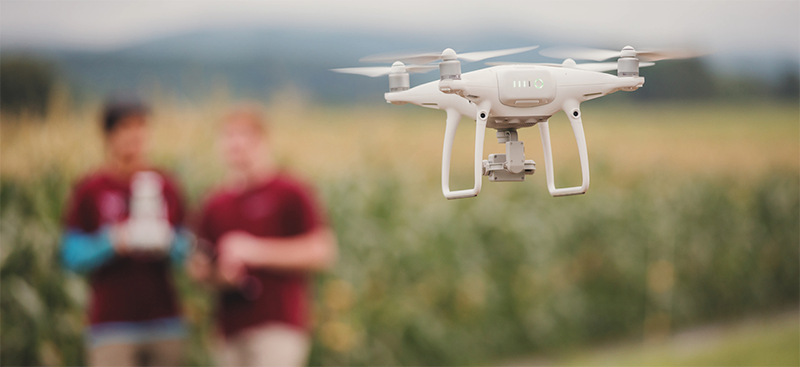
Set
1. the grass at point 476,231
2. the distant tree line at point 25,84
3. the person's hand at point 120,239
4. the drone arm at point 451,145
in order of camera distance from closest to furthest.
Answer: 1. the drone arm at point 451,145
2. the person's hand at point 120,239
3. the grass at point 476,231
4. the distant tree line at point 25,84

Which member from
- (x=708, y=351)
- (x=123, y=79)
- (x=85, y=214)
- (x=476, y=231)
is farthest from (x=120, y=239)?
(x=708, y=351)

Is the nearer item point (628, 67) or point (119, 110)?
point (628, 67)

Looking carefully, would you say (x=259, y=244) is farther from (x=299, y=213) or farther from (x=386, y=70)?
(x=386, y=70)

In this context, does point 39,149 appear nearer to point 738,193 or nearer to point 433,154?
point 433,154

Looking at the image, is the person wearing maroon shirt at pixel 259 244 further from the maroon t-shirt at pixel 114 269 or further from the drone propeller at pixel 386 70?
the drone propeller at pixel 386 70

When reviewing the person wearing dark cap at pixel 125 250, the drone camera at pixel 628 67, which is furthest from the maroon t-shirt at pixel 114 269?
the drone camera at pixel 628 67

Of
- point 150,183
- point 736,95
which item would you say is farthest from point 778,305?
point 150,183

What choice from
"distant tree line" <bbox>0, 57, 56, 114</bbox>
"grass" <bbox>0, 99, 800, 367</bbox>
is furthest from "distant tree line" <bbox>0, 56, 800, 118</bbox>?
"grass" <bbox>0, 99, 800, 367</bbox>
